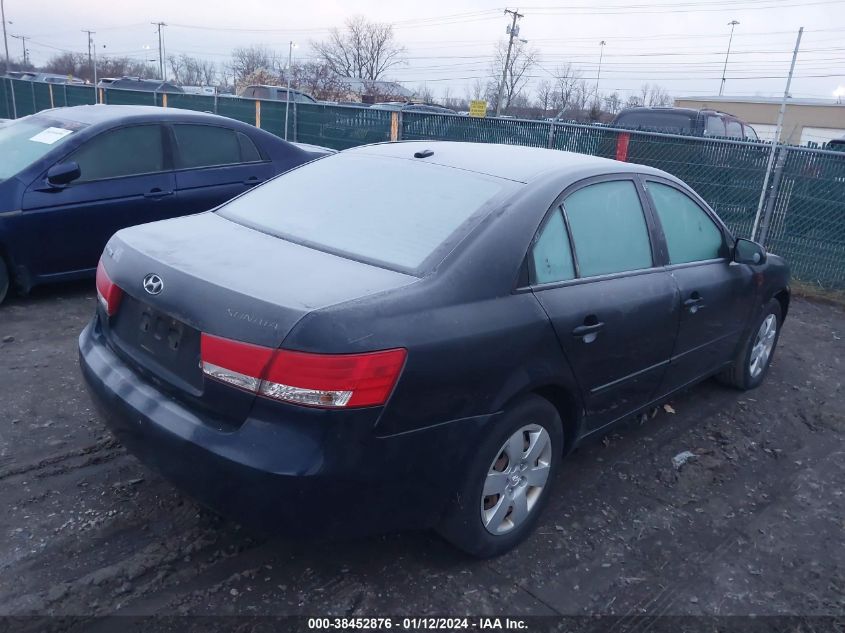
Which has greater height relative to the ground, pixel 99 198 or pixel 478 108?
pixel 478 108

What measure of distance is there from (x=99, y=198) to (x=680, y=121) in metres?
10.7

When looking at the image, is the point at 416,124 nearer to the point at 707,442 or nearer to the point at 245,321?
the point at 707,442

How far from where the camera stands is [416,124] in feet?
→ 42.9

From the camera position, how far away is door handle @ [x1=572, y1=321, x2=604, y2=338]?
10.3ft

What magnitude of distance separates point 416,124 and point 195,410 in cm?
1118

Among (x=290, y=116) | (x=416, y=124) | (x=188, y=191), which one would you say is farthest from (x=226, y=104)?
(x=188, y=191)

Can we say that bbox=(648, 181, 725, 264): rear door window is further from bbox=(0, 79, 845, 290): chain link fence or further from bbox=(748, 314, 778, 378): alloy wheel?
bbox=(0, 79, 845, 290): chain link fence

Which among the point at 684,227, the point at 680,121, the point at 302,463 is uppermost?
the point at 680,121

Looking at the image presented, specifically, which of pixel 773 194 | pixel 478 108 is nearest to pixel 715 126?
pixel 478 108

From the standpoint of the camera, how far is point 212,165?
684cm

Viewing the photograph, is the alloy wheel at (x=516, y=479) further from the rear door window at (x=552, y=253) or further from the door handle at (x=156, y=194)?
the door handle at (x=156, y=194)

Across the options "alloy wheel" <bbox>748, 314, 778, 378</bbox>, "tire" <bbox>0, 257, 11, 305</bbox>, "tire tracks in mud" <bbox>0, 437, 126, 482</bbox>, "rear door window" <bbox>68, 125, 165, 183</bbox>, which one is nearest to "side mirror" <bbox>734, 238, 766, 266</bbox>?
"alloy wheel" <bbox>748, 314, 778, 378</bbox>

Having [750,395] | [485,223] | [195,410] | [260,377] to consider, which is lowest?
[750,395]

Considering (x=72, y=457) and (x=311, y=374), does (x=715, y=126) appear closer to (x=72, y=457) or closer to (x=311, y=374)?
(x=72, y=457)
